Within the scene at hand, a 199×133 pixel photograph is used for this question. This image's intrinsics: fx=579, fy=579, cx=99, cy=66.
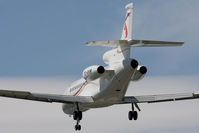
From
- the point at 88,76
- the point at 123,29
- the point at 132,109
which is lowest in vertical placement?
the point at 132,109

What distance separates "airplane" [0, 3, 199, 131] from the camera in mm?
42688

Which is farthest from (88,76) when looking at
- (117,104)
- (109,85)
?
(117,104)

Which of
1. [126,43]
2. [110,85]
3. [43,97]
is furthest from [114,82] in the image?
[43,97]

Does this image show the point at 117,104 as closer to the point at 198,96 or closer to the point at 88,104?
the point at 88,104

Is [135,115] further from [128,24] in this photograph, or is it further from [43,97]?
[43,97]

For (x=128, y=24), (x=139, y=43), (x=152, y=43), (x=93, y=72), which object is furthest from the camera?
(x=128, y=24)

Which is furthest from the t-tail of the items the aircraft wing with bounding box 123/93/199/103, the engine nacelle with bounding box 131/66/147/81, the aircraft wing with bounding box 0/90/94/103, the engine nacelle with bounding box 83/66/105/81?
the aircraft wing with bounding box 123/93/199/103

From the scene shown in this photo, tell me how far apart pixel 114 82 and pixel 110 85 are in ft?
1.54

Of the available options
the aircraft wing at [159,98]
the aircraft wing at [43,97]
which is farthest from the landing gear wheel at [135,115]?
the aircraft wing at [43,97]

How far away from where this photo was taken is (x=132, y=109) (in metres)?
47.3

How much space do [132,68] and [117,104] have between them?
5.86 metres

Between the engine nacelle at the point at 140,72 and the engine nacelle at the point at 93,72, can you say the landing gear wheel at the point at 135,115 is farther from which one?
the engine nacelle at the point at 93,72

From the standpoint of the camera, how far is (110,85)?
4366 cm

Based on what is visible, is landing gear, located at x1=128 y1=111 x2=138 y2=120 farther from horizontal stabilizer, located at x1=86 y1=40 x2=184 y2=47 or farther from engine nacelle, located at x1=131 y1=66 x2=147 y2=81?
horizontal stabilizer, located at x1=86 y1=40 x2=184 y2=47
